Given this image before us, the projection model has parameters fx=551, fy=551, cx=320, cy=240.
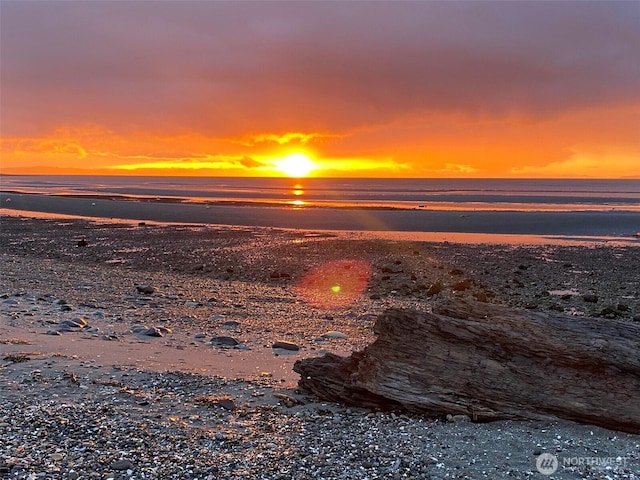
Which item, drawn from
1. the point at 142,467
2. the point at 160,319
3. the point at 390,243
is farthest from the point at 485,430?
the point at 390,243

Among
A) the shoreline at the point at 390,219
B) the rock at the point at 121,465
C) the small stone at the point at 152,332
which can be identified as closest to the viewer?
the rock at the point at 121,465

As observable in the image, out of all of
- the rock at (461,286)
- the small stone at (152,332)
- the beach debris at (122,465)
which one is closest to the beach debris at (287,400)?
the beach debris at (122,465)

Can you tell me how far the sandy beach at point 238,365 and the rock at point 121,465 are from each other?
25mm

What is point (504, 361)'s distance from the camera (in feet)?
24.4

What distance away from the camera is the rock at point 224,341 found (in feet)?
36.9

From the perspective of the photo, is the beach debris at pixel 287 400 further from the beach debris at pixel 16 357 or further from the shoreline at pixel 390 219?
the shoreline at pixel 390 219

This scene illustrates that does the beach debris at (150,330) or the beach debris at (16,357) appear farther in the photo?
the beach debris at (150,330)

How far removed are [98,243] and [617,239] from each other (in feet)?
102

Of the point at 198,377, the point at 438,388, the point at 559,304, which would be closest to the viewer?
the point at 438,388

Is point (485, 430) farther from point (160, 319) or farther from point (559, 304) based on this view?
point (559, 304)

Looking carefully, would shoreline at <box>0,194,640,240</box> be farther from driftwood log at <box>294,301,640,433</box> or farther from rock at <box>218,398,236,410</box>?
rock at <box>218,398,236,410</box>

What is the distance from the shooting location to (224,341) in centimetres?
1135

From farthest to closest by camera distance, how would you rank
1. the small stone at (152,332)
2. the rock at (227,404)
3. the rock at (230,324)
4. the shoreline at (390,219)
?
the shoreline at (390,219) < the rock at (230,324) < the small stone at (152,332) < the rock at (227,404)

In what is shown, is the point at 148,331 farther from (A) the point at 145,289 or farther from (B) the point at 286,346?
(A) the point at 145,289
